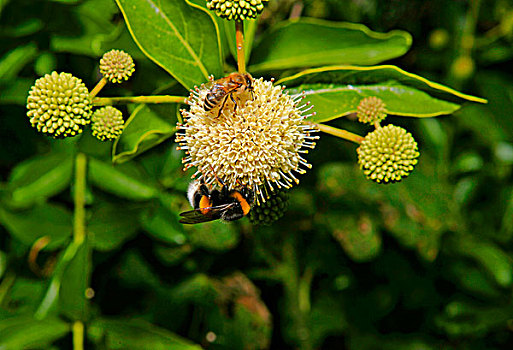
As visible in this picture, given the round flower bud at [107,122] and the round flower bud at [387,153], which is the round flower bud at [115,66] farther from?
the round flower bud at [387,153]

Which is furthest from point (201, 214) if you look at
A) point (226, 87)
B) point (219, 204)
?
point (226, 87)

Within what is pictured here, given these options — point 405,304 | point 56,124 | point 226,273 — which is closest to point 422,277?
point 405,304

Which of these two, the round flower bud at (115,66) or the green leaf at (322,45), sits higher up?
the green leaf at (322,45)

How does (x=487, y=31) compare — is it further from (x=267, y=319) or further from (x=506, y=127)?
(x=267, y=319)

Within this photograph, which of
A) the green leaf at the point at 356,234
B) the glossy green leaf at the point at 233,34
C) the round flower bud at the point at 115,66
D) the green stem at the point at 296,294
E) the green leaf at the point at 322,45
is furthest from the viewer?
the green stem at the point at 296,294

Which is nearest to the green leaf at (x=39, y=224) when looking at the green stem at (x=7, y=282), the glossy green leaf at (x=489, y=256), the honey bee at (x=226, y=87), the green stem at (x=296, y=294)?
the green stem at (x=7, y=282)

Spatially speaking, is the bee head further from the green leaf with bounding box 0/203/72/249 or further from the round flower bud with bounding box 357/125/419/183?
the green leaf with bounding box 0/203/72/249
